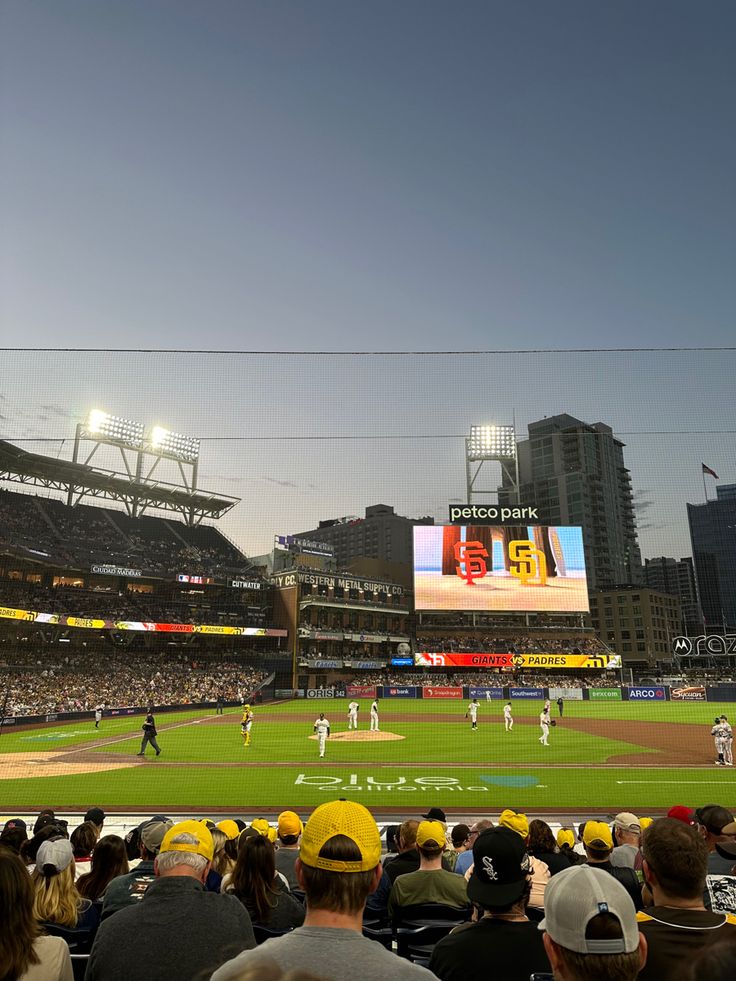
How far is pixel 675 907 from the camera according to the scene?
2.65m

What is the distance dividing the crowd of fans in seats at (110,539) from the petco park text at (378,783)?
33.1 m

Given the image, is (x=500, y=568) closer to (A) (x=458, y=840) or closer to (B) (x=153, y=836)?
(A) (x=458, y=840)

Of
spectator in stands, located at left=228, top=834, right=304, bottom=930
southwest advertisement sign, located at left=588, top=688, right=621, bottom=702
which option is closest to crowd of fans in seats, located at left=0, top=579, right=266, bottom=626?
southwest advertisement sign, located at left=588, top=688, right=621, bottom=702

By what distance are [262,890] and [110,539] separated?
52.3 meters

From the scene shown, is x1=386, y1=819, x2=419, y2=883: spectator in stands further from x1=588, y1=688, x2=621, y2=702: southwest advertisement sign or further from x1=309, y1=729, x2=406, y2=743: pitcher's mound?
x1=588, y1=688, x2=621, y2=702: southwest advertisement sign

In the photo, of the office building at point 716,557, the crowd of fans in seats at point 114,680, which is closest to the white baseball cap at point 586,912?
the crowd of fans in seats at point 114,680

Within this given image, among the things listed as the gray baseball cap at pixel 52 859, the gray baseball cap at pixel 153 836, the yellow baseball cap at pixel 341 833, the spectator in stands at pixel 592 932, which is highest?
the yellow baseball cap at pixel 341 833

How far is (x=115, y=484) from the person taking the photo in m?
54.3

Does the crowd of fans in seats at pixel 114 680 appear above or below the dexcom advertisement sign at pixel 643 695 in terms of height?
above

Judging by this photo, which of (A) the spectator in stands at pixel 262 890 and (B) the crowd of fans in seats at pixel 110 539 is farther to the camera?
(B) the crowd of fans in seats at pixel 110 539

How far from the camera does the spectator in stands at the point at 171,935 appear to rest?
89.4 inches

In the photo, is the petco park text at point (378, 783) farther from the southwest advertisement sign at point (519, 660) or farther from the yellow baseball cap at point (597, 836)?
the southwest advertisement sign at point (519, 660)

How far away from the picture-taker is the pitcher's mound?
1053 inches

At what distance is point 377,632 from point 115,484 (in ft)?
103
